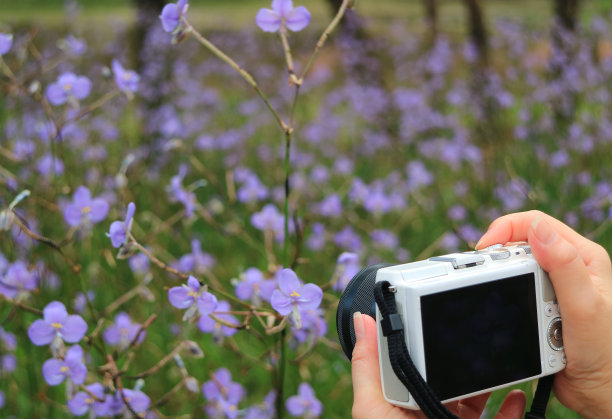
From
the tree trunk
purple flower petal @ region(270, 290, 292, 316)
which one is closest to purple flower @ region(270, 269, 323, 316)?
purple flower petal @ region(270, 290, 292, 316)

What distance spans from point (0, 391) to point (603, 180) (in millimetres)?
2479

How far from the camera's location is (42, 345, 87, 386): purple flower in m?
1.14

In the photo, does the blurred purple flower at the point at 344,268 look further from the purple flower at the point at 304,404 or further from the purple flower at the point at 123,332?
the purple flower at the point at 123,332

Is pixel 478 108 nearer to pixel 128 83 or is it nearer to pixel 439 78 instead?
pixel 439 78

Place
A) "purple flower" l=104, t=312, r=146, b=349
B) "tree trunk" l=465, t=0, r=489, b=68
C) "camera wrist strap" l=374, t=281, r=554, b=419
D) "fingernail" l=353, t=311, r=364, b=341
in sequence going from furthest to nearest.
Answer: "tree trunk" l=465, t=0, r=489, b=68 < "purple flower" l=104, t=312, r=146, b=349 < "fingernail" l=353, t=311, r=364, b=341 < "camera wrist strap" l=374, t=281, r=554, b=419

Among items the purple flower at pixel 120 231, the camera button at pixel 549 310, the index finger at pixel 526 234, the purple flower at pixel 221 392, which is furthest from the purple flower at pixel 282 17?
the purple flower at pixel 221 392

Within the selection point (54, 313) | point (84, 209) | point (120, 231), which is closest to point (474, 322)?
point (120, 231)

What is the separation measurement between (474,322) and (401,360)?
14cm

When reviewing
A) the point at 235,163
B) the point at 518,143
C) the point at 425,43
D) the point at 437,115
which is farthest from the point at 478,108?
the point at 425,43

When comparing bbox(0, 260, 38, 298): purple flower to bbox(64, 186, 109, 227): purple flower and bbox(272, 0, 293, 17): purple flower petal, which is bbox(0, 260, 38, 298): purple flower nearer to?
bbox(64, 186, 109, 227): purple flower

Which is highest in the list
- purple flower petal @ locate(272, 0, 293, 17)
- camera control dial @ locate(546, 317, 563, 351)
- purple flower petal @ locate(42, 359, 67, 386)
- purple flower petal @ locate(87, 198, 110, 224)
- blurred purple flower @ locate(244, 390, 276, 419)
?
purple flower petal @ locate(272, 0, 293, 17)

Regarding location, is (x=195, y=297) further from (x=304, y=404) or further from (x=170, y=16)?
(x=304, y=404)

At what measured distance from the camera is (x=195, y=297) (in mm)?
1062

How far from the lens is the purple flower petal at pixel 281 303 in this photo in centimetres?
102
